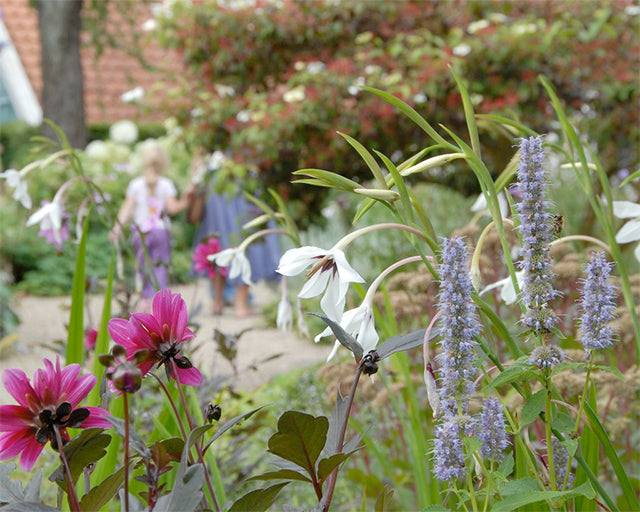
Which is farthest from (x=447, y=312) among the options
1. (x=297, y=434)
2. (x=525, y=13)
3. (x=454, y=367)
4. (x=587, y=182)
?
(x=525, y=13)

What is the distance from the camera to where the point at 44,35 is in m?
10.1

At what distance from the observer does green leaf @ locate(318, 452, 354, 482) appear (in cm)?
73

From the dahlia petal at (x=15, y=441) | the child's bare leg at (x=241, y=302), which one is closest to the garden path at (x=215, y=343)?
the child's bare leg at (x=241, y=302)

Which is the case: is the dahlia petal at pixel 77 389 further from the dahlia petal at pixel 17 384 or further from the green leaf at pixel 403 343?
the green leaf at pixel 403 343

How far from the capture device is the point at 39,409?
725 millimetres

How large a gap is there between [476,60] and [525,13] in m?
1.03

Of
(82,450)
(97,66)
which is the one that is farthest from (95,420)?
(97,66)

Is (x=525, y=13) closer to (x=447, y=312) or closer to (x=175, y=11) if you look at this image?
(x=175, y=11)

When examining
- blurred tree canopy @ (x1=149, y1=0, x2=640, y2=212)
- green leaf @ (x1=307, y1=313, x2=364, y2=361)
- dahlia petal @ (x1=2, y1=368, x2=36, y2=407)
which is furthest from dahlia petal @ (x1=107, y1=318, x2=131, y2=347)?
blurred tree canopy @ (x1=149, y1=0, x2=640, y2=212)

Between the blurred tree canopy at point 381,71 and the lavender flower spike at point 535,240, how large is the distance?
4.41m

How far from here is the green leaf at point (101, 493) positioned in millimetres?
711

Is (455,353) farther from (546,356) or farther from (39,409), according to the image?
(39,409)

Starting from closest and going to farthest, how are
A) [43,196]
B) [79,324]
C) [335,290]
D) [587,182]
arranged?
1. [335,290]
2. [587,182]
3. [79,324]
4. [43,196]

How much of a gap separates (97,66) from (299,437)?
1300cm
